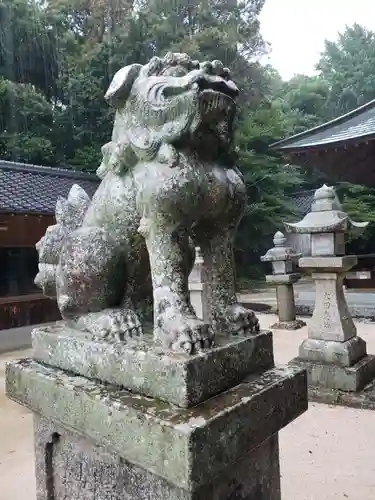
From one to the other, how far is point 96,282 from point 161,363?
377 millimetres

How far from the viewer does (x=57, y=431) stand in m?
1.35

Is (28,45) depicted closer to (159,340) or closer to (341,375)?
(341,375)

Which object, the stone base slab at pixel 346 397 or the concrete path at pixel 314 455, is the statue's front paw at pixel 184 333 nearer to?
the concrete path at pixel 314 455

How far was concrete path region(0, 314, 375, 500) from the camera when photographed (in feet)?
7.07

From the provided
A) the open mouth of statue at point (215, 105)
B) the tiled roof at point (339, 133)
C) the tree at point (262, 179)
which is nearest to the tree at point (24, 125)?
the tree at point (262, 179)

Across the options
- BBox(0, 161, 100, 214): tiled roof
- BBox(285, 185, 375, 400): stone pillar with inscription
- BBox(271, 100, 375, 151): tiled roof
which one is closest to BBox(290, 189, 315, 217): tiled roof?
BBox(271, 100, 375, 151): tiled roof

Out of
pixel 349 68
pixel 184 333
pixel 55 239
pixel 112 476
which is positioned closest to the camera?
pixel 184 333

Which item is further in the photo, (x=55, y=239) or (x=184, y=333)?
(x=55, y=239)

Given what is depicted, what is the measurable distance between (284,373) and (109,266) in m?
0.61

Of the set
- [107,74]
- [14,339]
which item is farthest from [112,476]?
[107,74]

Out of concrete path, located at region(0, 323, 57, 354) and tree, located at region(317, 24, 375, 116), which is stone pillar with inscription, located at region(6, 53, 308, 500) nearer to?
concrete path, located at region(0, 323, 57, 354)

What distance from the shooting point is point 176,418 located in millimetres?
920

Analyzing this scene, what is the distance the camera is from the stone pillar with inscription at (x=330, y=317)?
3467mm

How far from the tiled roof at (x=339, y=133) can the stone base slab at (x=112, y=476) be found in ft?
17.0
